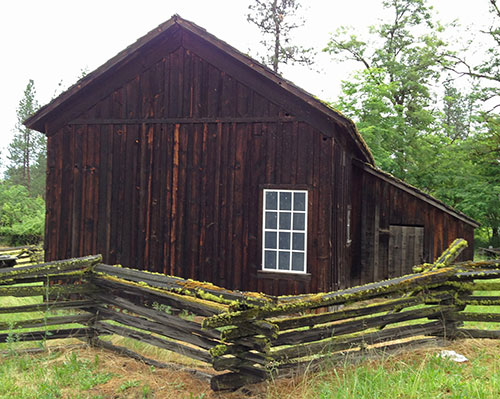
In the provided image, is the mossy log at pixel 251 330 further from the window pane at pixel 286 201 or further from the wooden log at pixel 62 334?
the window pane at pixel 286 201

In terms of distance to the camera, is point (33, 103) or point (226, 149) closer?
point (226, 149)

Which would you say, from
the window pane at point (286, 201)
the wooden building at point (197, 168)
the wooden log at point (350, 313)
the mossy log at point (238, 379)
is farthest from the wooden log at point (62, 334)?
the window pane at point (286, 201)

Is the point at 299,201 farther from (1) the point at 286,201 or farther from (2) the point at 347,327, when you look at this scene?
(2) the point at 347,327

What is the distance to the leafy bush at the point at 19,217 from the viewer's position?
30078 mm

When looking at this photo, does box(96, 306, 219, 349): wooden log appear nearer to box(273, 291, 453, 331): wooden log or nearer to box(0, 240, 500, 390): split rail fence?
box(0, 240, 500, 390): split rail fence

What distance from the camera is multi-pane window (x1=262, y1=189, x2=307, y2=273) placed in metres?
9.22

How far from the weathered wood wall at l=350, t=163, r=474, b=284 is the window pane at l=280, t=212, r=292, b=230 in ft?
12.9

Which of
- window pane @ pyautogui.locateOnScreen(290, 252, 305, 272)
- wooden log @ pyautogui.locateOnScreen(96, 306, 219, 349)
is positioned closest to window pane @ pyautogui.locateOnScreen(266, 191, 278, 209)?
window pane @ pyautogui.locateOnScreen(290, 252, 305, 272)

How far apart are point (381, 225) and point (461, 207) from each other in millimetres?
10826

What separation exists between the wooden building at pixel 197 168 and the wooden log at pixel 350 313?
3160 mm

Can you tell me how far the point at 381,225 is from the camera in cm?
1248

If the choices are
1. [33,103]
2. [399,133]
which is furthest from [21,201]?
[399,133]

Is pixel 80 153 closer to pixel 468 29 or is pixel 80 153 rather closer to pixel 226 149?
pixel 226 149

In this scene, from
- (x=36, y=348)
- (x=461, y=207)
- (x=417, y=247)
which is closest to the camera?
(x=36, y=348)
